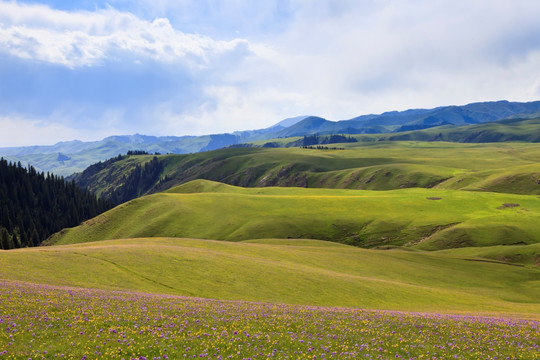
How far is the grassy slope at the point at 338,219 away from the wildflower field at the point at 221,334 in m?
105

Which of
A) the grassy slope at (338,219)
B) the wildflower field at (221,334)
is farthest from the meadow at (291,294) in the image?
the grassy slope at (338,219)

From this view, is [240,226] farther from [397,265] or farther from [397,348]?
[397,348]

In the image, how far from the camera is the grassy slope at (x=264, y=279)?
48.5 metres

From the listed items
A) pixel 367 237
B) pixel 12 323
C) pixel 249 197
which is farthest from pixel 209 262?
pixel 249 197

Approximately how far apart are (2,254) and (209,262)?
103 ft

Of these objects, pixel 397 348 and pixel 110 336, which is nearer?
pixel 110 336

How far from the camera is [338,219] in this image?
152 metres

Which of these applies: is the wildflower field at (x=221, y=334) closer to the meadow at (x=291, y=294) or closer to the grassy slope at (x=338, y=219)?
the meadow at (x=291, y=294)

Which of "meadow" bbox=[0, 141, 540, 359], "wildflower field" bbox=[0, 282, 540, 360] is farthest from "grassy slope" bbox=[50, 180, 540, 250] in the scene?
"wildflower field" bbox=[0, 282, 540, 360]

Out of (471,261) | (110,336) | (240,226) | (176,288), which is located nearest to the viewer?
(110,336)

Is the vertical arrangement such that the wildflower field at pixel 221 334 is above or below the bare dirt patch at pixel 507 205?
above

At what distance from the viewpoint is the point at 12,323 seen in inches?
812

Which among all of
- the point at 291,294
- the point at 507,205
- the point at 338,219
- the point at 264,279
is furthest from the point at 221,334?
the point at 507,205

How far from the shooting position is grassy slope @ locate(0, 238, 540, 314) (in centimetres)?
4847
